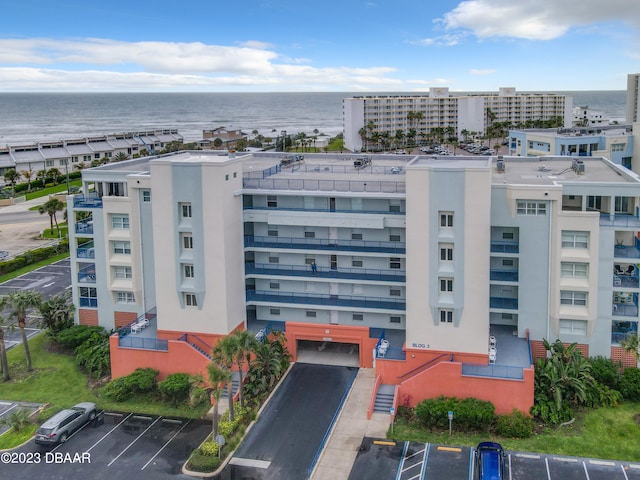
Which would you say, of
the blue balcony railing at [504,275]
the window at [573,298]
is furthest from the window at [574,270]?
the blue balcony railing at [504,275]

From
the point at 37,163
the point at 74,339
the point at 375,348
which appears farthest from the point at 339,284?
the point at 37,163

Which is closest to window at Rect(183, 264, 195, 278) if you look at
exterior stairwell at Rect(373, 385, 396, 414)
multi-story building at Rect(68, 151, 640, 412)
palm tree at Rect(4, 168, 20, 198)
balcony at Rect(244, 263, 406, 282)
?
multi-story building at Rect(68, 151, 640, 412)

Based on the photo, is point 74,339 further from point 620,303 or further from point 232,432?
point 620,303

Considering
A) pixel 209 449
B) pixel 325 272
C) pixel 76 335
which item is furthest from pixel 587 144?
pixel 209 449

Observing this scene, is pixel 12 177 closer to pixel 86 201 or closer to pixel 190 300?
pixel 86 201

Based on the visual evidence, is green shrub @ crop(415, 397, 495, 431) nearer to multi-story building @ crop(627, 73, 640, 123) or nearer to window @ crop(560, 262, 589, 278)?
window @ crop(560, 262, 589, 278)

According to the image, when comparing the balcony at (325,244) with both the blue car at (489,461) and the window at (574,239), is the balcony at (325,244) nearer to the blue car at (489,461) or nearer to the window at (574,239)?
the window at (574,239)
